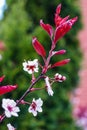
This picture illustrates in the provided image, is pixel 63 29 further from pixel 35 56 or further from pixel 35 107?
pixel 35 56

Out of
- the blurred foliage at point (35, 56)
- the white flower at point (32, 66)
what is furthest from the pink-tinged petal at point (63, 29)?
the blurred foliage at point (35, 56)

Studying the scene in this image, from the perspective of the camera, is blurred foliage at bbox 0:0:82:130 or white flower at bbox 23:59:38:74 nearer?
white flower at bbox 23:59:38:74

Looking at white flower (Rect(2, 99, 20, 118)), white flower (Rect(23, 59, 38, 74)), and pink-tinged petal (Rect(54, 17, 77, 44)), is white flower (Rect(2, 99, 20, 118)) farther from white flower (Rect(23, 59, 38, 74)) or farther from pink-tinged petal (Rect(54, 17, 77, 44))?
pink-tinged petal (Rect(54, 17, 77, 44))

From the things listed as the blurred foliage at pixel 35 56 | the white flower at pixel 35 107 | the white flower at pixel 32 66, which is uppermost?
the blurred foliage at pixel 35 56

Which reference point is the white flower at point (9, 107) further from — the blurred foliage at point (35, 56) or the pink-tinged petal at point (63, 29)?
the blurred foliage at point (35, 56)

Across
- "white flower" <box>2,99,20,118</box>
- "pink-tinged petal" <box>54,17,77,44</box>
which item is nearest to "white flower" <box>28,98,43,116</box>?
"white flower" <box>2,99,20,118</box>

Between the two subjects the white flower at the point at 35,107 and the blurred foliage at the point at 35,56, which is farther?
the blurred foliage at the point at 35,56

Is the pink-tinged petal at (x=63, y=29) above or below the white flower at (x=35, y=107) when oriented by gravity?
above

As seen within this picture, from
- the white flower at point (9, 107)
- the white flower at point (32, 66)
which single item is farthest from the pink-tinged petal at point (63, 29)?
the white flower at point (9, 107)

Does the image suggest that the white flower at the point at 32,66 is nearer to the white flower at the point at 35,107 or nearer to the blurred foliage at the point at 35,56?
the white flower at the point at 35,107
